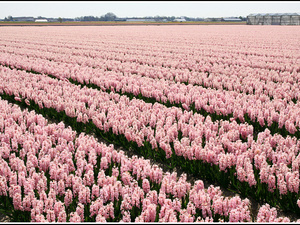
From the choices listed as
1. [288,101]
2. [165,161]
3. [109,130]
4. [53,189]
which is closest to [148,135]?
[165,161]

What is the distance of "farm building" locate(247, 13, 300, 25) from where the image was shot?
80000mm

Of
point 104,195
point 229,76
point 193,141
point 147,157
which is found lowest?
point 147,157

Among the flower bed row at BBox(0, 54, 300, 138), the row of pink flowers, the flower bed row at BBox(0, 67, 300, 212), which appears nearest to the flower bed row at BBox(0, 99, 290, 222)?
the flower bed row at BBox(0, 67, 300, 212)

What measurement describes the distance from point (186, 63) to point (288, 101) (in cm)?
711

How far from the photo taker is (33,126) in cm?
634

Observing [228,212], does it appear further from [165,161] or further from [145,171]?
[165,161]

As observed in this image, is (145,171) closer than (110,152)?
Yes

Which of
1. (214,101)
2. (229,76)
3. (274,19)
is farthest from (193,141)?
(274,19)

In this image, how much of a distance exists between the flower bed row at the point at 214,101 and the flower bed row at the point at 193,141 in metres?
0.70

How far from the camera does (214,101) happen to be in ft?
25.1

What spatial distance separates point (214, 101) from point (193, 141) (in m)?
2.70

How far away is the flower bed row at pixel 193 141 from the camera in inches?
165

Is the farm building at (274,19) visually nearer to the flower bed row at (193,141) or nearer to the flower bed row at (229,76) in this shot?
the flower bed row at (229,76)

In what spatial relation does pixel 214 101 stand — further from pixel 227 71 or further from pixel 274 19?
pixel 274 19
